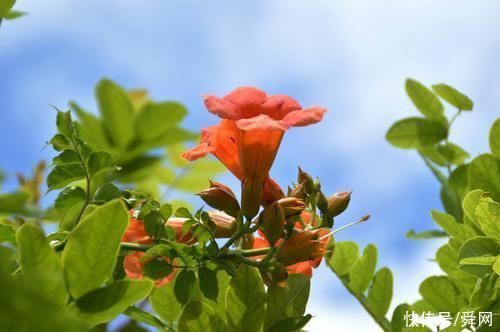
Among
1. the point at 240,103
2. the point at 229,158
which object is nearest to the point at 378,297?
the point at 229,158

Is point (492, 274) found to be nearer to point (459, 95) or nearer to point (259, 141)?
point (259, 141)

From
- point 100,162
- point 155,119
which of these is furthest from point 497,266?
point 155,119

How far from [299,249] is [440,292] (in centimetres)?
74

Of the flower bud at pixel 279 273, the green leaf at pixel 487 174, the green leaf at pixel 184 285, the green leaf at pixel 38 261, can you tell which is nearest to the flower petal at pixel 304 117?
the flower bud at pixel 279 273

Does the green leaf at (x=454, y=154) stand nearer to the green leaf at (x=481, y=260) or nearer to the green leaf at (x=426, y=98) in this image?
the green leaf at (x=426, y=98)

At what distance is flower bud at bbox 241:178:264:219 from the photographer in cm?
A: 208

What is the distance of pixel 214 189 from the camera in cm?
209

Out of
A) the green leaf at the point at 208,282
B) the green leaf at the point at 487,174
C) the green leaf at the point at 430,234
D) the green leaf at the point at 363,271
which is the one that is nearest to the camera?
the green leaf at the point at 208,282

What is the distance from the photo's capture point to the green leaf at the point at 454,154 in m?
3.01

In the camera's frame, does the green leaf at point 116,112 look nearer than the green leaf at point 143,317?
No

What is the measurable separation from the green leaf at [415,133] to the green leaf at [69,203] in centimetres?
170

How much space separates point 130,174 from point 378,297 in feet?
4.08

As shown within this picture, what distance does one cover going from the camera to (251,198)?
2.09 m

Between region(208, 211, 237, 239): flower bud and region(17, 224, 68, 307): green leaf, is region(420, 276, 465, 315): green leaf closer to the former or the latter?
region(208, 211, 237, 239): flower bud
